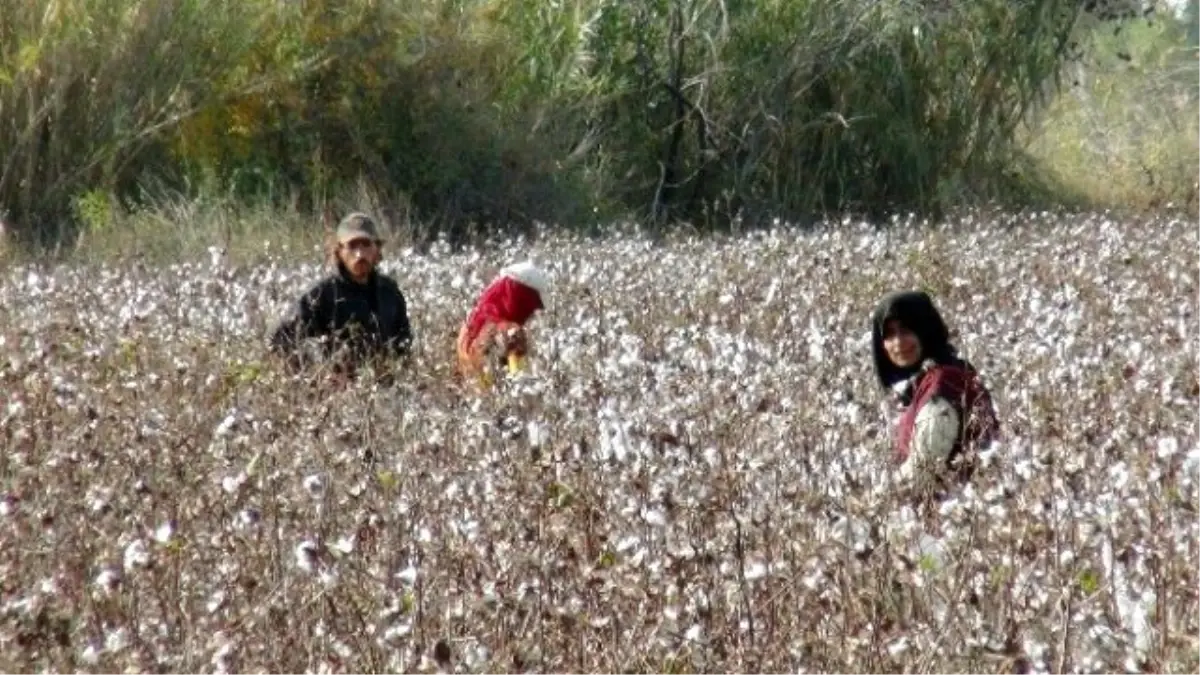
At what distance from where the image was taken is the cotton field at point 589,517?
189 inches

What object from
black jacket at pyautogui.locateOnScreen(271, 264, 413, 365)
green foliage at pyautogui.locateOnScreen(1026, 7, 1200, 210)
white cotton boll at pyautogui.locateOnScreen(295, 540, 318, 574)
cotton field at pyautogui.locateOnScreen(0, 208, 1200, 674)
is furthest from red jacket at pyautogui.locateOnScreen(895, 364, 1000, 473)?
green foliage at pyautogui.locateOnScreen(1026, 7, 1200, 210)

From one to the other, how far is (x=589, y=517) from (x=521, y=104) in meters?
16.2

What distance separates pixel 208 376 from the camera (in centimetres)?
920

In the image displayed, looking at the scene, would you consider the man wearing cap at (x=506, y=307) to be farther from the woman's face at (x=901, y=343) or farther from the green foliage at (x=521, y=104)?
the green foliage at (x=521, y=104)

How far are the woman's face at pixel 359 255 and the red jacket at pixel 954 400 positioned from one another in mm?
3017

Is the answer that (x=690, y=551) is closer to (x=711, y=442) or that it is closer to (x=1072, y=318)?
(x=711, y=442)

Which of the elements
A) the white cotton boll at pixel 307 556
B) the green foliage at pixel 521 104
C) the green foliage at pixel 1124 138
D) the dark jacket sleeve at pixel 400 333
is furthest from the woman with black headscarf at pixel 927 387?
the green foliage at pixel 1124 138

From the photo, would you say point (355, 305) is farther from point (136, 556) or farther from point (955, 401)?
point (136, 556)

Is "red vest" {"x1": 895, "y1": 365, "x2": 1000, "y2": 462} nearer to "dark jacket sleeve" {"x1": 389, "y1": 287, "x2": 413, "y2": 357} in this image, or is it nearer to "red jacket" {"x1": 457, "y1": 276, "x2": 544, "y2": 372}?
"red jacket" {"x1": 457, "y1": 276, "x2": 544, "y2": 372}

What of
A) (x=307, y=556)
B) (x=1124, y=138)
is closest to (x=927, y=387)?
(x=307, y=556)

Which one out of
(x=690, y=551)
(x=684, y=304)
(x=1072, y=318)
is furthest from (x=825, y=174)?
(x=690, y=551)

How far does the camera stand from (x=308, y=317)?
10.0 metres

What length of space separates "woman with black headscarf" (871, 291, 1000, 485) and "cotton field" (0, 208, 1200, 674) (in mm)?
126

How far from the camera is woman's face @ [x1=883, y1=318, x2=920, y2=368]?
7582mm
